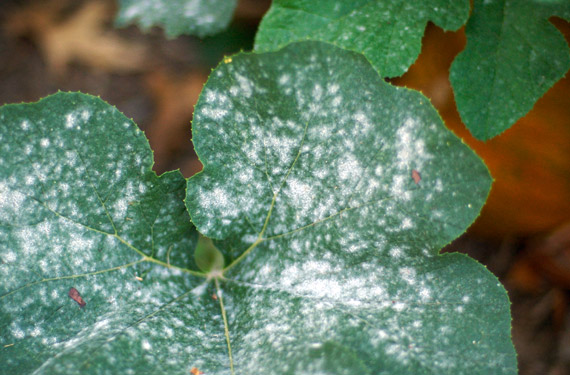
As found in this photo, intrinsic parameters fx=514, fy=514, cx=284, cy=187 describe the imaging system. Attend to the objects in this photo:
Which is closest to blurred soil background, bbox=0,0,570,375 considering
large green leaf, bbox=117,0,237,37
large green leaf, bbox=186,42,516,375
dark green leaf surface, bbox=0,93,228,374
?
large green leaf, bbox=117,0,237,37

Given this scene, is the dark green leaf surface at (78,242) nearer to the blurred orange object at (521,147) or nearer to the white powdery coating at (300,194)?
the white powdery coating at (300,194)

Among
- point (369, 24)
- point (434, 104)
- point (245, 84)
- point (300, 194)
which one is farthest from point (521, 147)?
point (245, 84)

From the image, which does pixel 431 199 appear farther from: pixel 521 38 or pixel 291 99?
pixel 521 38

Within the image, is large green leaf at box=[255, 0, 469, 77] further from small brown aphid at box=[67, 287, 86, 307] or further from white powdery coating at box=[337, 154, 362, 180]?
small brown aphid at box=[67, 287, 86, 307]

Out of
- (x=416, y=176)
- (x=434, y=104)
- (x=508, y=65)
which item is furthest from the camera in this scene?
(x=434, y=104)

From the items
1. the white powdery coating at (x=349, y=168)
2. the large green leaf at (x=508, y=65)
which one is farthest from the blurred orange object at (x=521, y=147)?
the white powdery coating at (x=349, y=168)

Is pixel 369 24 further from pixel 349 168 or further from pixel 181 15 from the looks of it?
pixel 181 15

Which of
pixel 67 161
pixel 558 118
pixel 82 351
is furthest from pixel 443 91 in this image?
pixel 82 351
